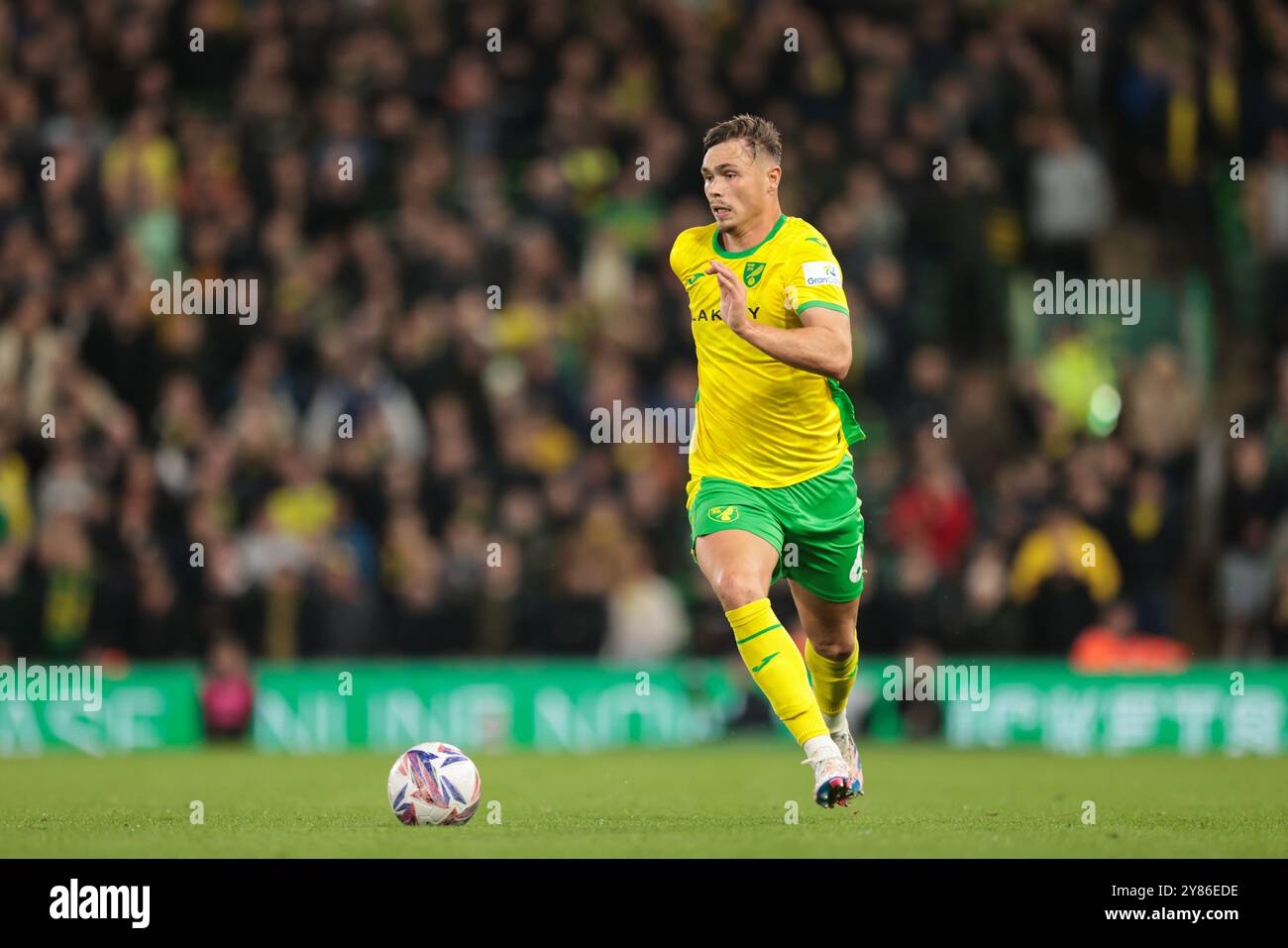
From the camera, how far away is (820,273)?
9.23 metres

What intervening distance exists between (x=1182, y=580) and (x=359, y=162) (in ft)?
29.4

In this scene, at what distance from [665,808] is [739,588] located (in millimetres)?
1676

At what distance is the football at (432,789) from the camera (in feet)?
Answer: 30.1

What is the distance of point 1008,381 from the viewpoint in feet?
64.3

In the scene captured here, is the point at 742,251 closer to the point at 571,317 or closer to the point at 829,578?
the point at 829,578

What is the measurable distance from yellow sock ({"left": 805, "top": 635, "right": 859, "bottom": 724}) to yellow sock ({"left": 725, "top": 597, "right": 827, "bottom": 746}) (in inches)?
43.1

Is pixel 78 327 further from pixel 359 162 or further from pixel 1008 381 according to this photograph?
pixel 1008 381

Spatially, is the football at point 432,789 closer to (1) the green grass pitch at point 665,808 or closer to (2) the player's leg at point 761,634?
(1) the green grass pitch at point 665,808

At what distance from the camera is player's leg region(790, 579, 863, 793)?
32.8ft

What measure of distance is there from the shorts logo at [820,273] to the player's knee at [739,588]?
134 cm

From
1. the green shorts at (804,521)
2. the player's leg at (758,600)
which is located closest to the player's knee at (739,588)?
the player's leg at (758,600)

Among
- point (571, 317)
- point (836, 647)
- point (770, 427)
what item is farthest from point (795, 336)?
point (571, 317)
